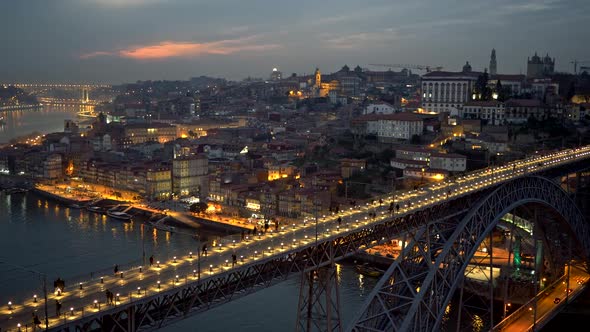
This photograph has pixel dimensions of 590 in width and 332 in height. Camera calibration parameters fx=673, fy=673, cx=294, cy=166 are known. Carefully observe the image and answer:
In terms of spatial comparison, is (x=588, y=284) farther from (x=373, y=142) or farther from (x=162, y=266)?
(x=373, y=142)

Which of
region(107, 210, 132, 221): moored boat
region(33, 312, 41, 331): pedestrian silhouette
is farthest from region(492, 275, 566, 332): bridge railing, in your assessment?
region(107, 210, 132, 221): moored boat

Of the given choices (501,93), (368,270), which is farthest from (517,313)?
(501,93)

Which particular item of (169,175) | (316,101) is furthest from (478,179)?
(316,101)

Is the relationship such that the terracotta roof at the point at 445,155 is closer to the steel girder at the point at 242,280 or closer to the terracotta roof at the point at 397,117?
the terracotta roof at the point at 397,117

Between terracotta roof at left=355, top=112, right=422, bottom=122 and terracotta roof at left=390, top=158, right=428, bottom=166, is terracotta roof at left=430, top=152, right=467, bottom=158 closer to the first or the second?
terracotta roof at left=390, top=158, right=428, bottom=166

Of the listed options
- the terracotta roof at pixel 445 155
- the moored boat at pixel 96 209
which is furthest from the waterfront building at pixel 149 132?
the terracotta roof at pixel 445 155

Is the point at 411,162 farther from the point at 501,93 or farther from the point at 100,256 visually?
the point at 100,256
